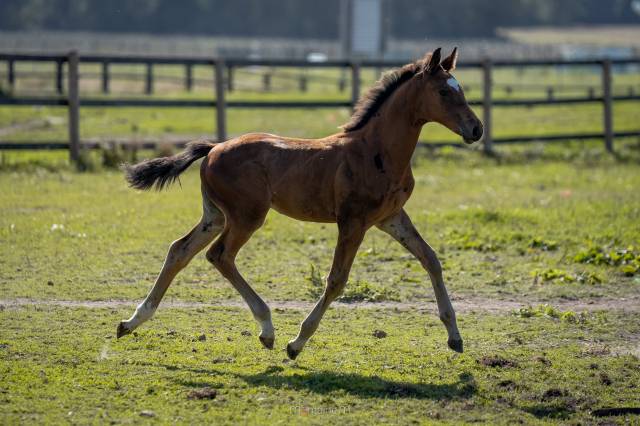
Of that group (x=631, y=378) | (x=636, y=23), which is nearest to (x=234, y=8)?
(x=636, y=23)

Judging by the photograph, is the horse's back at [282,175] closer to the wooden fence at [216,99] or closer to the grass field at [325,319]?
the grass field at [325,319]

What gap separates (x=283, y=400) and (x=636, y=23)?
12921cm

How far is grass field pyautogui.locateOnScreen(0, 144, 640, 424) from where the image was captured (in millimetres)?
6289

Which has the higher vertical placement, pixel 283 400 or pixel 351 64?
pixel 351 64

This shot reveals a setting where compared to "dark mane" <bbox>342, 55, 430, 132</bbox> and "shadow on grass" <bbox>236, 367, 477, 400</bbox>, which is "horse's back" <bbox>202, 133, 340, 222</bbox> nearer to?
"dark mane" <bbox>342, 55, 430, 132</bbox>

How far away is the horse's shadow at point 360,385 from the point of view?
647cm

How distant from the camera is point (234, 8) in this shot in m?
107

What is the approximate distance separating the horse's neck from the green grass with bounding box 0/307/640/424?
149 cm

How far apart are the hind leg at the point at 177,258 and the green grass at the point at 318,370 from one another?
221 millimetres

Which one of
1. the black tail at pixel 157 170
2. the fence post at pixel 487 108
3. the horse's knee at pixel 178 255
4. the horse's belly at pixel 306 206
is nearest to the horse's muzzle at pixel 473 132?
the horse's belly at pixel 306 206

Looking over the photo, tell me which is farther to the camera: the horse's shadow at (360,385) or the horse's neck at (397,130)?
the horse's neck at (397,130)

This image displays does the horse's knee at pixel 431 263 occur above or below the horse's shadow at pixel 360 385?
above

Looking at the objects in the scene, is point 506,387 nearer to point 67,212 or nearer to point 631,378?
point 631,378

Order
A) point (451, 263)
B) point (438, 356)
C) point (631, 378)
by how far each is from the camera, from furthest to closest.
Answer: point (451, 263) < point (438, 356) < point (631, 378)
